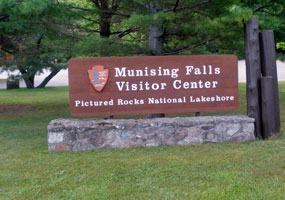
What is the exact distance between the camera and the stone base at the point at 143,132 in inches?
257

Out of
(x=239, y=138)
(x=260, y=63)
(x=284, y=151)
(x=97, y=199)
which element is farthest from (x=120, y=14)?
(x=97, y=199)

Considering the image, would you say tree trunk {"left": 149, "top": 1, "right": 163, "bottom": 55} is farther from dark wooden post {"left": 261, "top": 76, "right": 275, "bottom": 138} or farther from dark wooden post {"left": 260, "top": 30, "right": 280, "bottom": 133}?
dark wooden post {"left": 261, "top": 76, "right": 275, "bottom": 138}

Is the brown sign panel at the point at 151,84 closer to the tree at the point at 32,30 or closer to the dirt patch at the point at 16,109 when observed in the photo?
the tree at the point at 32,30

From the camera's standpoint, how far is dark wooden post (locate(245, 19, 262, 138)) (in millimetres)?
7012

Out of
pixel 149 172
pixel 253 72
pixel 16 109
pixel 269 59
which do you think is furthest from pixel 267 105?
pixel 16 109

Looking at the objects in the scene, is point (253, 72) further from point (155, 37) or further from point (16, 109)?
point (16, 109)

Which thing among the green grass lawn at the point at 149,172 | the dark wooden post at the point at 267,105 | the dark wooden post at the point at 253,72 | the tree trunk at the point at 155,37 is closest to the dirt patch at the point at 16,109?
the tree trunk at the point at 155,37

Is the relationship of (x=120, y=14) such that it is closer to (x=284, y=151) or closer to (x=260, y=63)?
(x=260, y=63)

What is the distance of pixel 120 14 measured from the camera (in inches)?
380

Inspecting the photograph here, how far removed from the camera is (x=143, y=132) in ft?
21.8

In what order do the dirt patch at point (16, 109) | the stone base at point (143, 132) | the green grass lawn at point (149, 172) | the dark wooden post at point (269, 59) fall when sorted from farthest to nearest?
the dirt patch at point (16, 109), the dark wooden post at point (269, 59), the stone base at point (143, 132), the green grass lawn at point (149, 172)

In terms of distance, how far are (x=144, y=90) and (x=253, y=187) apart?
3.07 m

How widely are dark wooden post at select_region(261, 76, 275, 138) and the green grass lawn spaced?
0.24 metres

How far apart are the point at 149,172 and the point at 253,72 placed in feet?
10.2
